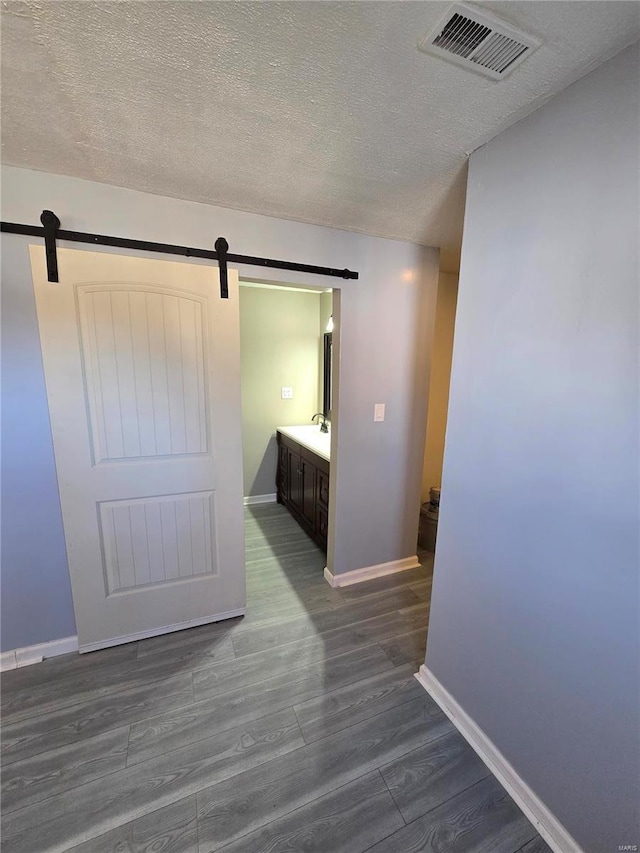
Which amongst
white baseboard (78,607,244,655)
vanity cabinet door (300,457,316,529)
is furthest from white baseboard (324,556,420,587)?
white baseboard (78,607,244,655)

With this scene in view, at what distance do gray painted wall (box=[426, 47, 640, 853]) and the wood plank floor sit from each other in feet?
1.03

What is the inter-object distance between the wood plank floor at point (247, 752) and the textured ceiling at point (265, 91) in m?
2.34

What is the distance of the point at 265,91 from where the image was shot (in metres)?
1.02

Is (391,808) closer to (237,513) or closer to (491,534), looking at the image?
(491,534)

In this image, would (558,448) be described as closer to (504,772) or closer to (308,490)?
(504,772)

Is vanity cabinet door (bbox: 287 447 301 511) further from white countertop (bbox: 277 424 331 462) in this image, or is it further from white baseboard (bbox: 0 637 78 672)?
white baseboard (bbox: 0 637 78 672)

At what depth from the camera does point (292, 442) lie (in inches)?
133

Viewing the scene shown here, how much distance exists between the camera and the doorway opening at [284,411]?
3035 millimetres

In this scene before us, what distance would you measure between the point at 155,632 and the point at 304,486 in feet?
5.10

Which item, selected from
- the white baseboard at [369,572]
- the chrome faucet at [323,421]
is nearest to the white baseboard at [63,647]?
the white baseboard at [369,572]

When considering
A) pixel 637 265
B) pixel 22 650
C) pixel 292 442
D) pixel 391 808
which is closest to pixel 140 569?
pixel 22 650

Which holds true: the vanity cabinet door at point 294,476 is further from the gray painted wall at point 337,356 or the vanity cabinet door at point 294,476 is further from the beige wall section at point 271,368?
the gray painted wall at point 337,356

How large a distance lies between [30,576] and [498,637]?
7.15 ft

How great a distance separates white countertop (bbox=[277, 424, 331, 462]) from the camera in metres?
2.77
